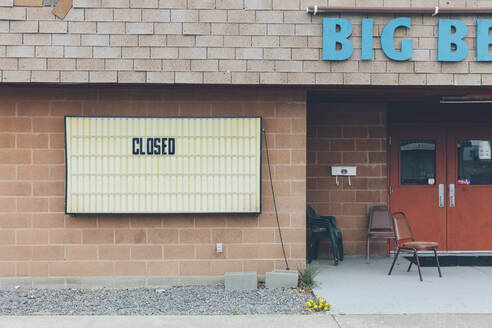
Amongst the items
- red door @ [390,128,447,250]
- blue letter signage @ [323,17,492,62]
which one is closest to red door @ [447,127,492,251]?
red door @ [390,128,447,250]

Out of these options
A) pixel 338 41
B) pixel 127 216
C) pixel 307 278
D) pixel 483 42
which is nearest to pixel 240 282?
pixel 307 278

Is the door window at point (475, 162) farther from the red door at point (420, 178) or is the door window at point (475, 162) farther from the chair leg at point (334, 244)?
the chair leg at point (334, 244)

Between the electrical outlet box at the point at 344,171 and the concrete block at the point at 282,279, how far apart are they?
2447 mm

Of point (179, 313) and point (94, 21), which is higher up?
point (94, 21)

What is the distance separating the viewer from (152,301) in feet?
21.0

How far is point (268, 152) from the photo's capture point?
23.3ft

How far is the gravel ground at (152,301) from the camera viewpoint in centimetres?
601

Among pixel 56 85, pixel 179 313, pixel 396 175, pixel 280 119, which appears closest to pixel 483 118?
pixel 396 175

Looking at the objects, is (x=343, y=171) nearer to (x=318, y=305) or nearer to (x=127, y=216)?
(x=318, y=305)

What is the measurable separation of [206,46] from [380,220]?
418 centimetres

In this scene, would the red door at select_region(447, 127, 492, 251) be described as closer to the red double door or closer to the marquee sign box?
the red double door

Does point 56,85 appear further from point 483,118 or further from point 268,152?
point 483,118

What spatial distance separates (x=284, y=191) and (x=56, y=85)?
11.2 feet

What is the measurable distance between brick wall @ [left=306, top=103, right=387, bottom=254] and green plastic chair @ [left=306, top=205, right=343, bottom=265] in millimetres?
452
